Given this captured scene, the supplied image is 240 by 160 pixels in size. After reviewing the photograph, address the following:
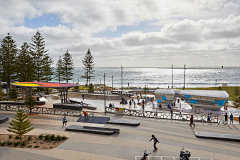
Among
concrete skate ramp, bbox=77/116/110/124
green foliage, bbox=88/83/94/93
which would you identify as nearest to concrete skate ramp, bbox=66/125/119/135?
concrete skate ramp, bbox=77/116/110/124

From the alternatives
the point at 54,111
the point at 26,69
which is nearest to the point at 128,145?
the point at 54,111

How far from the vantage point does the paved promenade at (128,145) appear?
11523 mm

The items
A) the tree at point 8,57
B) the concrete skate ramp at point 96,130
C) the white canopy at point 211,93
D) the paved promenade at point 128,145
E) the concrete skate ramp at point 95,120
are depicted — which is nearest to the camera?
the paved promenade at point 128,145

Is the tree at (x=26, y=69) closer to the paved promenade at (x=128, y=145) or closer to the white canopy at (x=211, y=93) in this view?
the paved promenade at (x=128, y=145)

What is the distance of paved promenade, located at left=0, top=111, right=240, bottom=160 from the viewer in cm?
1152

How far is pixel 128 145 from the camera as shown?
43.4ft

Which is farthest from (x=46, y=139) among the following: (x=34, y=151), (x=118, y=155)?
(x=118, y=155)

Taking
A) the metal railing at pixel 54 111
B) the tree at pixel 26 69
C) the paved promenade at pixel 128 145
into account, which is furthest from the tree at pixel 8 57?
the paved promenade at pixel 128 145

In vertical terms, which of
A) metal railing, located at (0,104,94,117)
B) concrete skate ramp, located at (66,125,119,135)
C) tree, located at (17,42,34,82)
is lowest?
concrete skate ramp, located at (66,125,119,135)

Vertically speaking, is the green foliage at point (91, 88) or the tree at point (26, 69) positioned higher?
the tree at point (26, 69)

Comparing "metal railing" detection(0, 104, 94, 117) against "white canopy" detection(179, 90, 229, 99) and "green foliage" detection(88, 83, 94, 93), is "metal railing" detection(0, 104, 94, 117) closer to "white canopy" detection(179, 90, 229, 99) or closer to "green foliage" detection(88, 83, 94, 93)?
"white canopy" detection(179, 90, 229, 99)

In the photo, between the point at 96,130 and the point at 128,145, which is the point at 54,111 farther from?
the point at 128,145

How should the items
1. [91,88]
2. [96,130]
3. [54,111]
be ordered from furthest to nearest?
[91,88], [54,111], [96,130]

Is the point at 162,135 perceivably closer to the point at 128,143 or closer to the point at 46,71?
the point at 128,143
